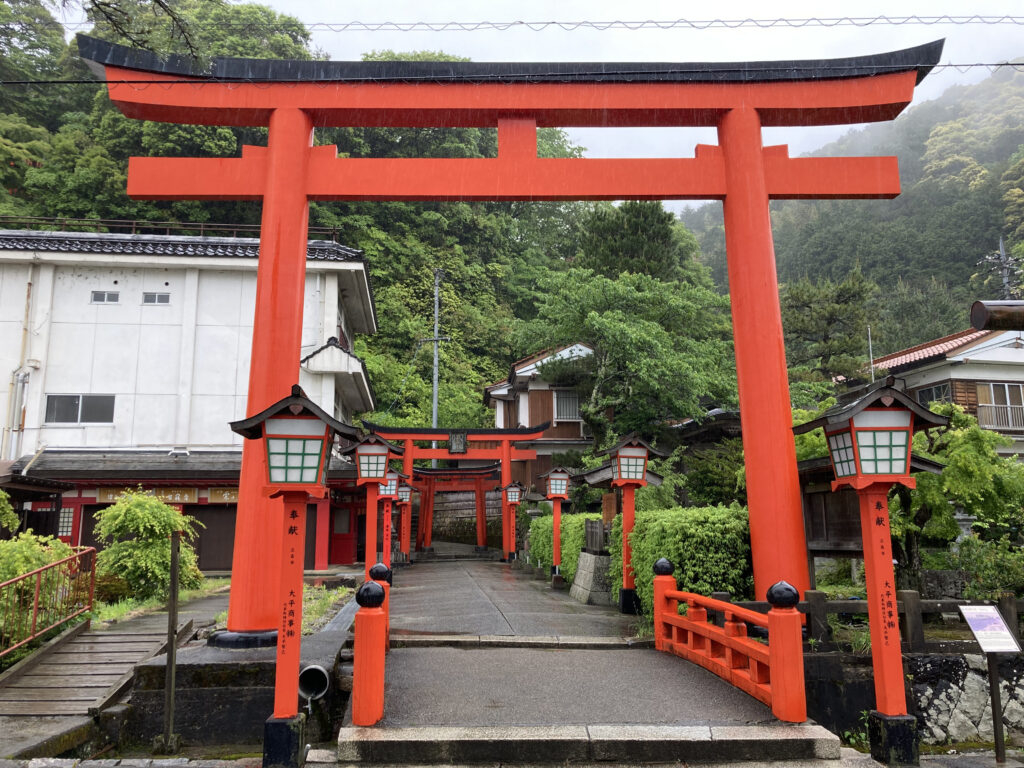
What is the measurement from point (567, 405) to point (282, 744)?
1057 inches

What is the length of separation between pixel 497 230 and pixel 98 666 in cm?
4014

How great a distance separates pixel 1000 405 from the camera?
23.9 metres

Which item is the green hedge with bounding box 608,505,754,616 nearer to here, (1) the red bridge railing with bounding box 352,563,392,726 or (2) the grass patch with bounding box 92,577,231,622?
(1) the red bridge railing with bounding box 352,563,392,726

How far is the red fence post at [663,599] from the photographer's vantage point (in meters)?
8.72

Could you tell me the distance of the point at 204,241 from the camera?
2278 centimetres

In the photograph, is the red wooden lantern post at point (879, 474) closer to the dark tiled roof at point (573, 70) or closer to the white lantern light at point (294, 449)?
the white lantern light at point (294, 449)

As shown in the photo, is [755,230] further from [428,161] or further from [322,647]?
[322,647]

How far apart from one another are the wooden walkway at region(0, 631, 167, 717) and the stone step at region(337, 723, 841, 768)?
401 cm

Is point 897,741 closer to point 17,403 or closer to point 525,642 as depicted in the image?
point 525,642

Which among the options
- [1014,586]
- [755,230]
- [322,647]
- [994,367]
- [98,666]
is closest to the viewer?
[322,647]

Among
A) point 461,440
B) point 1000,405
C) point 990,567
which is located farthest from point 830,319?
point 990,567

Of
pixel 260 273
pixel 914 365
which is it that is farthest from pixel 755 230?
pixel 914 365

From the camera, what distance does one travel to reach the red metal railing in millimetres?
8055

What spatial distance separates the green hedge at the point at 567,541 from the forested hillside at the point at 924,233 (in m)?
17.7
